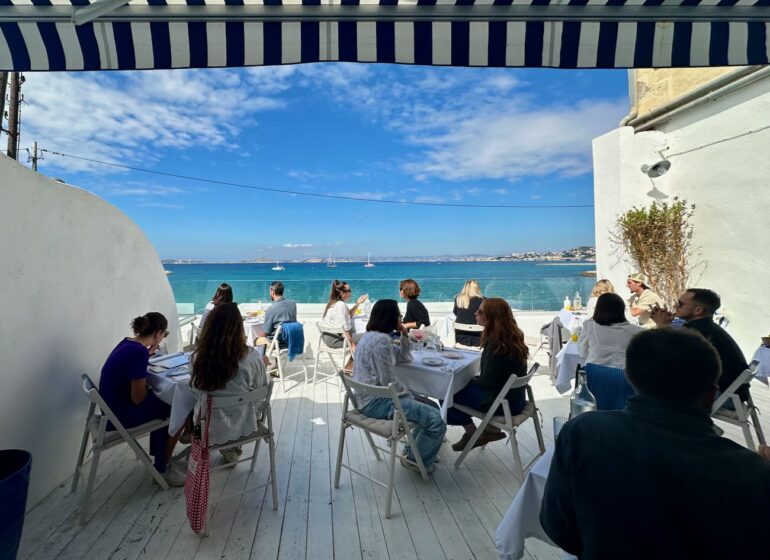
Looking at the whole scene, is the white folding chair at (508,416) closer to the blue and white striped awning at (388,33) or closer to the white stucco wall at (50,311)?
the blue and white striped awning at (388,33)

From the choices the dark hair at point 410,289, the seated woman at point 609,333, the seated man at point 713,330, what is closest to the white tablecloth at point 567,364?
the seated woman at point 609,333

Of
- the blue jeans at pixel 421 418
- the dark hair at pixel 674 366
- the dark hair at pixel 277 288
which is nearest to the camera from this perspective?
the dark hair at pixel 674 366

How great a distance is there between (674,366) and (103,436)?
3.00 m

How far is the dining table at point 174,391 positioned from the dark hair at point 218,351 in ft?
0.82

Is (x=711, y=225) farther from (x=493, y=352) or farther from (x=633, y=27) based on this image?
(x=633, y=27)

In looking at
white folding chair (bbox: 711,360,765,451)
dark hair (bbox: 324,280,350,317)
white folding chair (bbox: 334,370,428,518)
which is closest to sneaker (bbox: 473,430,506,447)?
white folding chair (bbox: 334,370,428,518)

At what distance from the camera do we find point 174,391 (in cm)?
265

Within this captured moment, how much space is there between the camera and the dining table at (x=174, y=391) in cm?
258

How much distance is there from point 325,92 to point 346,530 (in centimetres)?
3397

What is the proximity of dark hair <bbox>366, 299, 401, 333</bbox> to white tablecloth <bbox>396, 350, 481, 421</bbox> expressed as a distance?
0.45 metres

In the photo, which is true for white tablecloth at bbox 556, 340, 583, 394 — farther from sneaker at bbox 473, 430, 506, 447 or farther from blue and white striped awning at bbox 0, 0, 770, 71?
blue and white striped awning at bbox 0, 0, 770, 71

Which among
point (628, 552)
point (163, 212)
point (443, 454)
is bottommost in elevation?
point (443, 454)

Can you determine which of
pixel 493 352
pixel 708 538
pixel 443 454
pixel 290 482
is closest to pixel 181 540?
pixel 290 482

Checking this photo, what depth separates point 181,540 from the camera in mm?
2189
